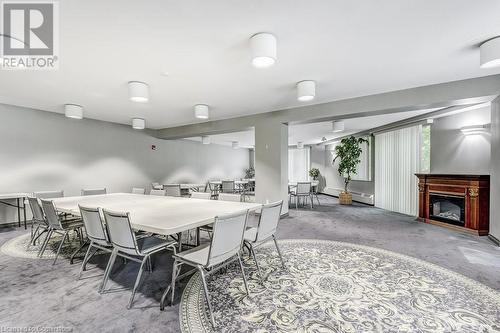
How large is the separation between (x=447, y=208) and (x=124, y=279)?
598 centimetres

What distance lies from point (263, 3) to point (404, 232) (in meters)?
4.41

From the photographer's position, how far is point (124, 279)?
238 cm

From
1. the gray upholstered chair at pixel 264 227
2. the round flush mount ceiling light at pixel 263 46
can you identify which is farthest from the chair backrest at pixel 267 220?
the round flush mount ceiling light at pixel 263 46

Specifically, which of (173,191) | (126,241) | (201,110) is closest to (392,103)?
(201,110)

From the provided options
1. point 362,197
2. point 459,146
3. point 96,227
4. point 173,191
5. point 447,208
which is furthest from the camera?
point 362,197

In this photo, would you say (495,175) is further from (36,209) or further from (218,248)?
(36,209)

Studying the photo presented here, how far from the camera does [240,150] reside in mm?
11719

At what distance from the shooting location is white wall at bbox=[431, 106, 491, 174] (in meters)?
4.06

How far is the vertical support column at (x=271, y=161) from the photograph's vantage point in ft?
15.9

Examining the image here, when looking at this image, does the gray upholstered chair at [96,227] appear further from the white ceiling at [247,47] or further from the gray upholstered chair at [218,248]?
the white ceiling at [247,47]

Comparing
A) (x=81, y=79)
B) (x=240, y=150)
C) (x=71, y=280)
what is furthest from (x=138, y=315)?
(x=240, y=150)

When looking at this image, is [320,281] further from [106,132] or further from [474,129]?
[106,132]

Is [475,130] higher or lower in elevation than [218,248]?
higher

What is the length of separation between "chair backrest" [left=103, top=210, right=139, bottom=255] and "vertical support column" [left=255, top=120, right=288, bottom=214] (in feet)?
10.7
